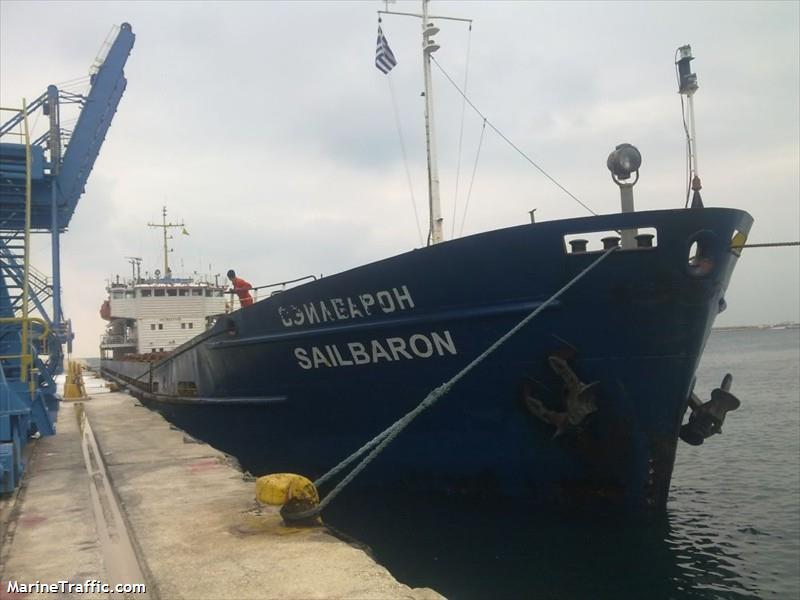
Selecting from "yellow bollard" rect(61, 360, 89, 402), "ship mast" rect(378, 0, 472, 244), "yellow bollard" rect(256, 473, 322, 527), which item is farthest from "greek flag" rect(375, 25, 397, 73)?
"yellow bollard" rect(61, 360, 89, 402)

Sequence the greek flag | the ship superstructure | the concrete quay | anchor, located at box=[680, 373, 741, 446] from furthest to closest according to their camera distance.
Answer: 1. the ship superstructure
2. the greek flag
3. anchor, located at box=[680, 373, 741, 446]
4. the concrete quay

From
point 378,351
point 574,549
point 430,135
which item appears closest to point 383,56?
point 430,135

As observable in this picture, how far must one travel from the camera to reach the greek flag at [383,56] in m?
9.95

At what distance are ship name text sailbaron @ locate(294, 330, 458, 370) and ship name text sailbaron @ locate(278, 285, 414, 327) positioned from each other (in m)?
0.31

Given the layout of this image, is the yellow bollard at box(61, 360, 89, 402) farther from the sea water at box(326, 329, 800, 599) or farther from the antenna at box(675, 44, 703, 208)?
the antenna at box(675, 44, 703, 208)

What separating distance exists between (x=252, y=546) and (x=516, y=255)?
11.4ft

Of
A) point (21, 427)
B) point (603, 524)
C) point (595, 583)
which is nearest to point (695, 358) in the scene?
point (603, 524)

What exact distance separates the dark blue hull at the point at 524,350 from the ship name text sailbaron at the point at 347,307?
2 cm

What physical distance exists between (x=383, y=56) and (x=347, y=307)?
4.85 meters

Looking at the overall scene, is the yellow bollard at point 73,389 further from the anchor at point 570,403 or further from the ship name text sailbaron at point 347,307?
the anchor at point 570,403

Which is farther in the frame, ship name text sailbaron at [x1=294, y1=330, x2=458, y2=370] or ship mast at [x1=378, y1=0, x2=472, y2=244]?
ship mast at [x1=378, y1=0, x2=472, y2=244]

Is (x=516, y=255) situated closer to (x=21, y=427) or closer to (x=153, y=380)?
(x=21, y=427)

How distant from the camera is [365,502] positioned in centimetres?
732

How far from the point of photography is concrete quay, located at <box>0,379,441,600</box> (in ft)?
11.7
